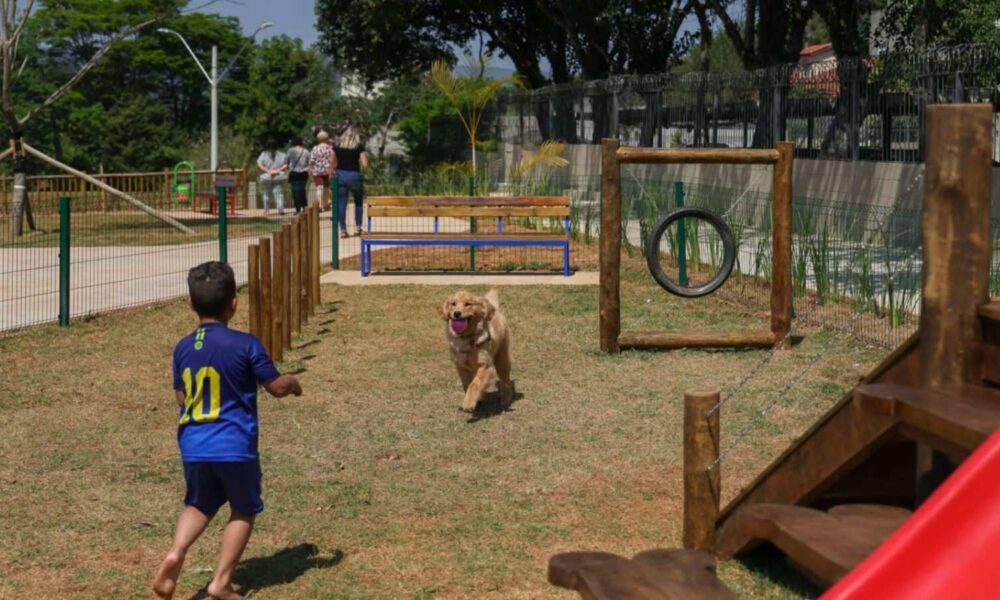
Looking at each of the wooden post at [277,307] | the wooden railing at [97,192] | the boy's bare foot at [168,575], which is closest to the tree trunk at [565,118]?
the wooden railing at [97,192]

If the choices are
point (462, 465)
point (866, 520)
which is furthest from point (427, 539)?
point (866, 520)

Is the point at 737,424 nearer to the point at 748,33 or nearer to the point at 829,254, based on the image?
the point at 829,254

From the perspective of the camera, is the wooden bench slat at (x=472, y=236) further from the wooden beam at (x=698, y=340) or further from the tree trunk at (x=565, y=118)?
the tree trunk at (x=565, y=118)

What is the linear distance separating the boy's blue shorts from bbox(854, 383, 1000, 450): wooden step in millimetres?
2298

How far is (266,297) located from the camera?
10148 millimetres

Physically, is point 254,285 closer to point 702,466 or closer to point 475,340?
point 475,340

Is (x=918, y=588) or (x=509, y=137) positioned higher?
(x=509, y=137)

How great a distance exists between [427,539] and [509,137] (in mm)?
32939

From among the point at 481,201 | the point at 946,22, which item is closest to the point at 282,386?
the point at 481,201

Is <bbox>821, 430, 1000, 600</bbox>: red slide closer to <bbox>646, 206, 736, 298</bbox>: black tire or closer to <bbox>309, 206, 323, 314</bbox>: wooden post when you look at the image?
<bbox>646, 206, 736, 298</bbox>: black tire

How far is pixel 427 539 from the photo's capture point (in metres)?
6.00

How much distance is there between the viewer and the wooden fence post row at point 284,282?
392 inches

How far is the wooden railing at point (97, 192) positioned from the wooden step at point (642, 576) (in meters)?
20.8

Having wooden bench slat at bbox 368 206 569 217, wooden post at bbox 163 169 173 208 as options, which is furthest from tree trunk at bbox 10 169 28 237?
wooden bench slat at bbox 368 206 569 217
